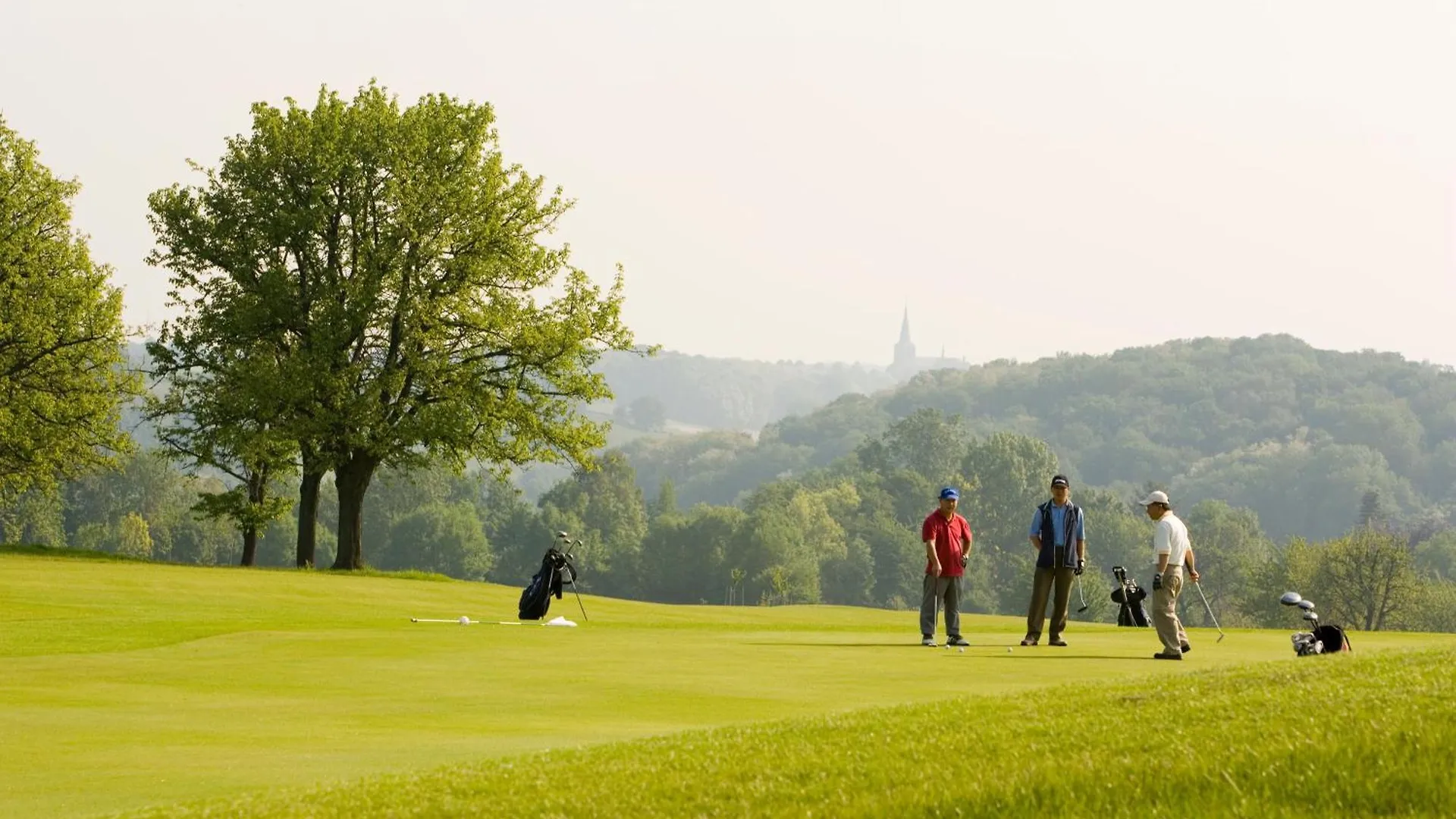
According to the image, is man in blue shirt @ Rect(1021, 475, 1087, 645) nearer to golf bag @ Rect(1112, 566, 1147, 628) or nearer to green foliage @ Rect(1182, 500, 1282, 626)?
golf bag @ Rect(1112, 566, 1147, 628)

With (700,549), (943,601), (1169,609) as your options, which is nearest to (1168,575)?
(1169,609)

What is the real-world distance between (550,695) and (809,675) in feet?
12.0

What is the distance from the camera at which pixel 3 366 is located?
54281 millimetres

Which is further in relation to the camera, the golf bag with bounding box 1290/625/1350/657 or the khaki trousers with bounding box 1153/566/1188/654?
the khaki trousers with bounding box 1153/566/1188/654

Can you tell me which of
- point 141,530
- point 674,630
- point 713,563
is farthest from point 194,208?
point 713,563

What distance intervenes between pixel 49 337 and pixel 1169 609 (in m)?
43.3

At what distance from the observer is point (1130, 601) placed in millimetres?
34000

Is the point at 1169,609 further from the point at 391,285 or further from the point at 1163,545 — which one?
the point at 391,285

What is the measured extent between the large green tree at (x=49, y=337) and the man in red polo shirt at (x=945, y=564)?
38230 mm

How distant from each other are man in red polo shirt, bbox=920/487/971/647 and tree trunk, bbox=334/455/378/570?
29508 millimetres

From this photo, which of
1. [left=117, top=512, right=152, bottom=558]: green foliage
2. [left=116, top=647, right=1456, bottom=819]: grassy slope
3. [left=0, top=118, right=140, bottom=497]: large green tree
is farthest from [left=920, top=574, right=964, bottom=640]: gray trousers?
[left=117, top=512, right=152, bottom=558]: green foliage

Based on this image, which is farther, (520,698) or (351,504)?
(351,504)

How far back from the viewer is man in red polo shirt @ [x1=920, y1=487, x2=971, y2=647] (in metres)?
24.5

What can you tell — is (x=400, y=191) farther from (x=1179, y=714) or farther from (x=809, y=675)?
(x=1179, y=714)
